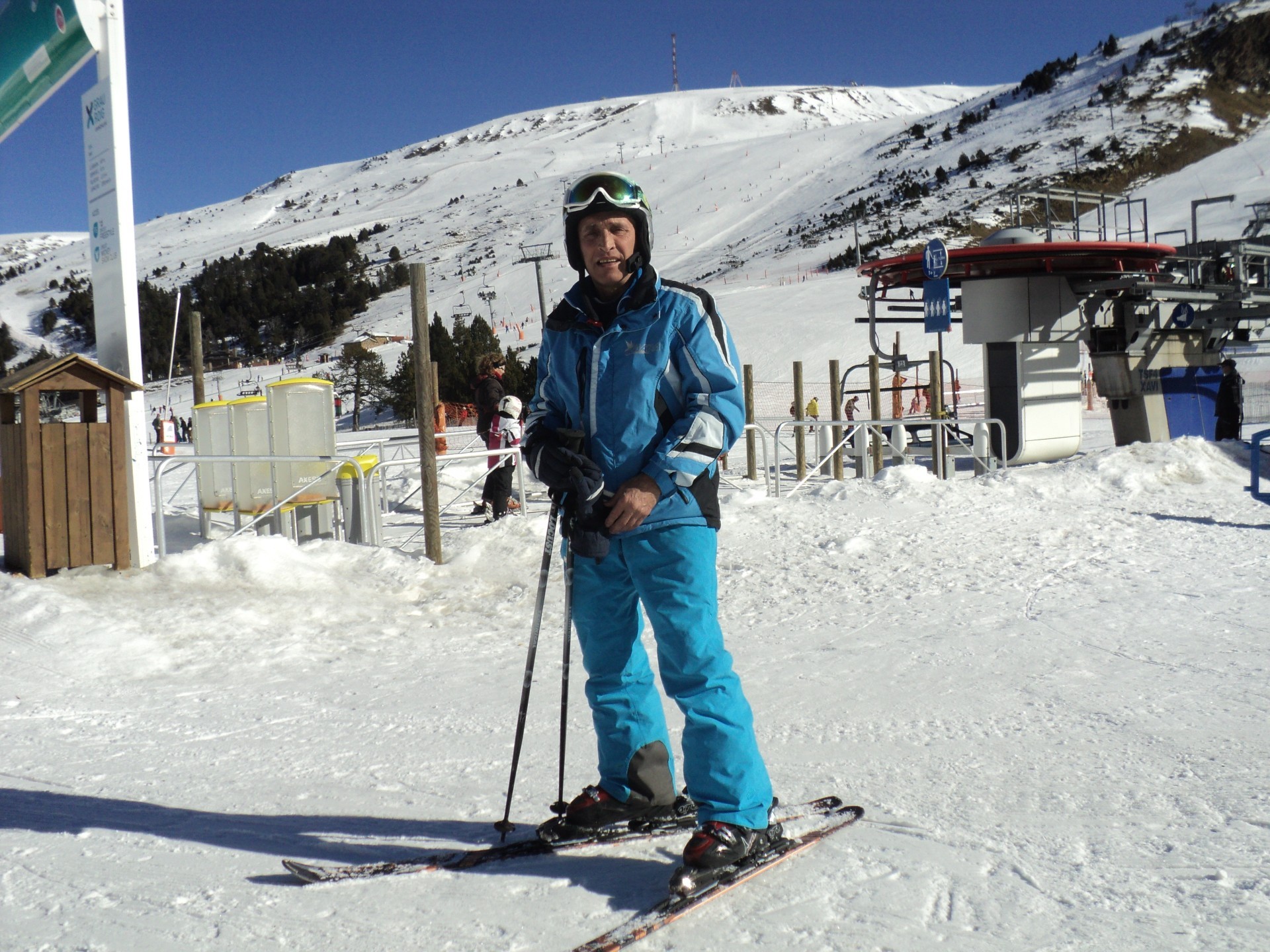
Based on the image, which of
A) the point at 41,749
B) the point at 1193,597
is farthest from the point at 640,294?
the point at 1193,597

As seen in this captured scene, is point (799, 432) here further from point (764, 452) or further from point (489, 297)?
point (489, 297)

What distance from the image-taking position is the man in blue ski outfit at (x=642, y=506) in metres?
2.61

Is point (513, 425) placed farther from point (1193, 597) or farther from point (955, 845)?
point (955, 845)

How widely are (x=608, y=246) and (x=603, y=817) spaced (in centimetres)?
151

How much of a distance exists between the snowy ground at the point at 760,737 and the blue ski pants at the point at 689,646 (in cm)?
24

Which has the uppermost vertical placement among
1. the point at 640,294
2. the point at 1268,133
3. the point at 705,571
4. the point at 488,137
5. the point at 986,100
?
the point at 488,137

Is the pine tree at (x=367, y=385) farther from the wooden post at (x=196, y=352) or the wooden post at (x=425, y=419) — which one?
the wooden post at (x=425, y=419)

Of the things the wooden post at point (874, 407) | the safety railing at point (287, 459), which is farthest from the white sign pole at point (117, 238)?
the wooden post at point (874, 407)

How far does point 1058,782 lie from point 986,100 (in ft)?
A: 384

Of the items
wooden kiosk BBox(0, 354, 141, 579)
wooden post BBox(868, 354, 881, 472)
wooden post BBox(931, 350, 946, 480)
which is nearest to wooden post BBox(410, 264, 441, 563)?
wooden kiosk BBox(0, 354, 141, 579)

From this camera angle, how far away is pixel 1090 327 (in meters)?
14.5

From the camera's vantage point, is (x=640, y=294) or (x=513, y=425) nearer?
(x=640, y=294)

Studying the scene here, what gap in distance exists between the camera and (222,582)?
21.3ft

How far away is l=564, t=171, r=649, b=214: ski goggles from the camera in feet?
9.18
